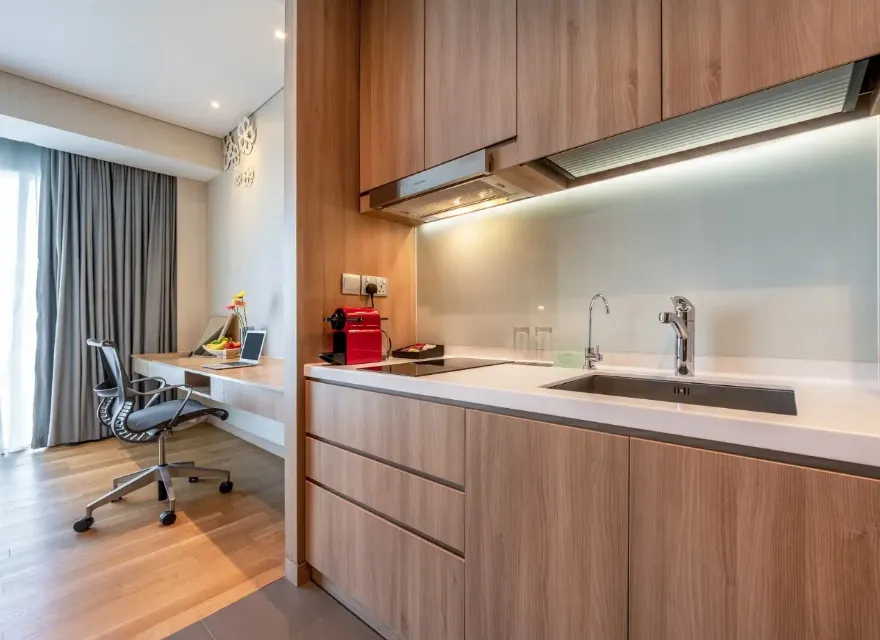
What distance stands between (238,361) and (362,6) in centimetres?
231

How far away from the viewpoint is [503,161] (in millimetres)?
1306

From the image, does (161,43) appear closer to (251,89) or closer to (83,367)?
(251,89)

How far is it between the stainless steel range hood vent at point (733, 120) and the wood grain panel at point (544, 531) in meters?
0.86

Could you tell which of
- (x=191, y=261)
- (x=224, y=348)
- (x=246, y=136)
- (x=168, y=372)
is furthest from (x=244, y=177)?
(x=168, y=372)

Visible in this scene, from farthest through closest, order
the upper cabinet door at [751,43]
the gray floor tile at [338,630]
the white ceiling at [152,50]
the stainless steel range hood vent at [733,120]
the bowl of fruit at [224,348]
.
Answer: the bowl of fruit at [224,348]
the white ceiling at [152,50]
the gray floor tile at [338,630]
the stainless steel range hood vent at [733,120]
the upper cabinet door at [751,43]

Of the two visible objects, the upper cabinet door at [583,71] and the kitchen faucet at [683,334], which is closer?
the upper cabinet door at [583,71]

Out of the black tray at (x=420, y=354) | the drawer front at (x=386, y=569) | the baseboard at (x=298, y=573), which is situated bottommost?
the baseboard at (x=298, y=573)

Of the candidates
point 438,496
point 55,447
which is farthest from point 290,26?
point 55,447

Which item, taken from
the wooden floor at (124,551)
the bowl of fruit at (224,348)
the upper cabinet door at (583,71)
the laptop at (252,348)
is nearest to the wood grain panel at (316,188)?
the wooden floor at (124,551)

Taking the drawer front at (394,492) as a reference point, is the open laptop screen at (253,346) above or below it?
above

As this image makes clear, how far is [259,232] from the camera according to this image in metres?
3.25

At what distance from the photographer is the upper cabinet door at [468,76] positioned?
128 cm

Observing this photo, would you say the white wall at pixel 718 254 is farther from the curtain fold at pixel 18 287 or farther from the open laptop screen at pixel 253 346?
the curtain fold at pixel 18 287

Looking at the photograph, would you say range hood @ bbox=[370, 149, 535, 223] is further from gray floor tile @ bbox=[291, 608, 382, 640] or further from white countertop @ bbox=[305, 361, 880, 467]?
gray floor tile @ bbox=[291, 608, 382, 640]
